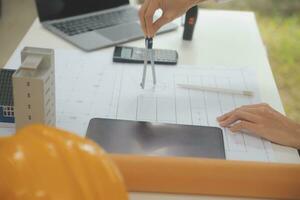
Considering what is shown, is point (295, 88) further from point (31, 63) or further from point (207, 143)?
point (31, 63)

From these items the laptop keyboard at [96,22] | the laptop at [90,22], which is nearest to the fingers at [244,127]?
the laptop at [90,22]

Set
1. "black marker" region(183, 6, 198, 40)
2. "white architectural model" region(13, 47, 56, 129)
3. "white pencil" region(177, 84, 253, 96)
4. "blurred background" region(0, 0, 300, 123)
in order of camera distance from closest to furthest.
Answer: "white architectural model" region(13, 47, 56, 129), "white pencil" region(177, 84, 253, 96), "black marker" region(183, 6, 198, 40), "blurred background" region(0, 0, 300, 123)

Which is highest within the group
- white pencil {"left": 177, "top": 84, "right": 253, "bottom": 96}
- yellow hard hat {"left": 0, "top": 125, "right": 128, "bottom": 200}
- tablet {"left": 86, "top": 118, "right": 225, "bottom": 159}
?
yellow hard hat {"left": 0, "top": 125, "right": 128, "bottom": 200}

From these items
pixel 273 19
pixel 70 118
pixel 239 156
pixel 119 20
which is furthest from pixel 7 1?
pixel 239 156

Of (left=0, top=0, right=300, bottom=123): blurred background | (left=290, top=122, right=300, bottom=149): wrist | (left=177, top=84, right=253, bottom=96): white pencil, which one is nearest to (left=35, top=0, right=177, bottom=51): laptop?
(left=177, top=84, right=253, bottom=96): white pencil

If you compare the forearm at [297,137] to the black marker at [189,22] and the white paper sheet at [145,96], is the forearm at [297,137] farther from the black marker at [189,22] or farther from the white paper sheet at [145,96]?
the black marker at [189,22]

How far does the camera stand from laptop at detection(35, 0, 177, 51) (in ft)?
4.33

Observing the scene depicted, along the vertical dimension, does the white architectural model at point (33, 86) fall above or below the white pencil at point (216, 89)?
above

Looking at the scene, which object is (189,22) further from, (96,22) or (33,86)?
(33,86)

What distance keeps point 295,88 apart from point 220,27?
3.82 feet

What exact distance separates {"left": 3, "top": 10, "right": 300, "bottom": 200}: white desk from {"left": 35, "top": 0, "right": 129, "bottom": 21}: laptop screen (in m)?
0.05

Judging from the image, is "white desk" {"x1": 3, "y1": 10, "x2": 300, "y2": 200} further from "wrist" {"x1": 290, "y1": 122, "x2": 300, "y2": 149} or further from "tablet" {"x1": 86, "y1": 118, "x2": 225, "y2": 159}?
"tablet" {"x1": 86, "y1": 118, "x2": 225, "y2": 159}

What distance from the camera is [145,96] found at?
108 cm

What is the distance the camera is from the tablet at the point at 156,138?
884 millimetres
